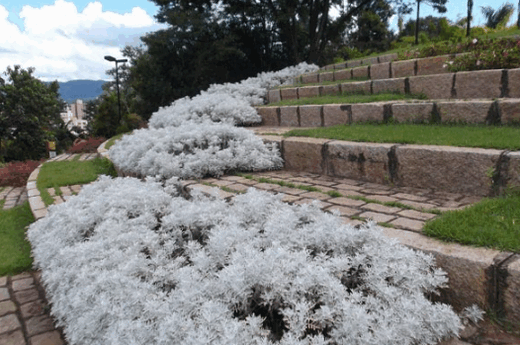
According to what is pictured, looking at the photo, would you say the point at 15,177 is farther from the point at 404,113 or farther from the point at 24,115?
the point at 24,115

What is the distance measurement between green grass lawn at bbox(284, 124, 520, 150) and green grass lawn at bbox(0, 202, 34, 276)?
11.4ft

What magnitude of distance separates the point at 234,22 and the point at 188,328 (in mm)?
16131

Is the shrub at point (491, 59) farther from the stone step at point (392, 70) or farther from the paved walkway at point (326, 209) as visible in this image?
the paved walkway at point (326, 209)

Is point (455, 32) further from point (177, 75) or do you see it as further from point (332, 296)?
point (332, 296)

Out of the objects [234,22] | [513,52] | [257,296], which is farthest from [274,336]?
[234,22]

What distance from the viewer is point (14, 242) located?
4492mm

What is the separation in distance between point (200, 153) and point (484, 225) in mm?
3093

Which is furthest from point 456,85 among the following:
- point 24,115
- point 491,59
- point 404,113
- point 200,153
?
point 24,115

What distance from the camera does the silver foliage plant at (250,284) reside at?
164 centimetres

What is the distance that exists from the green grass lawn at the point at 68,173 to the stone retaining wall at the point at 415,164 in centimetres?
396

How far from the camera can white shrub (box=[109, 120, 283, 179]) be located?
436cm

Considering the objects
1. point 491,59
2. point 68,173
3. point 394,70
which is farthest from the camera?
point 68,173

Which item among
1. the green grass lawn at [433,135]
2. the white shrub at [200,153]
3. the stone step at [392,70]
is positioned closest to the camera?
the green grass lawn at [433,135]

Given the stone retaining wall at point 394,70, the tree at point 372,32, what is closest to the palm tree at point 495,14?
the tree at point 372,32
